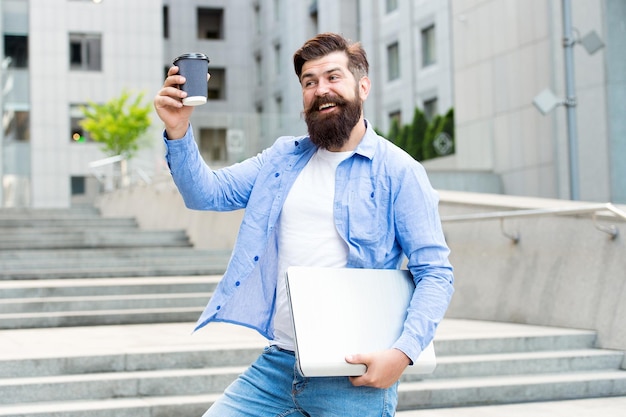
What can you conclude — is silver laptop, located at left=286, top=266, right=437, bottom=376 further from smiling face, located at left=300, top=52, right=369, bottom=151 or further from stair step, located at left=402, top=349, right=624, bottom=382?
stair step, located at left=402, top=349, right=624, bottom=382

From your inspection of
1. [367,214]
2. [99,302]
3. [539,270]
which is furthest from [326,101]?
[99,302]

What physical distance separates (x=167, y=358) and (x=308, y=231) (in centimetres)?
436

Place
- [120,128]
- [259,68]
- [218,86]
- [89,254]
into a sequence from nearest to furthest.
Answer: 1. [89,254]
2. [120,128]
3. [259,68]
4. [218,86]

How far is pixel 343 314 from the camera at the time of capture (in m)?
2.79

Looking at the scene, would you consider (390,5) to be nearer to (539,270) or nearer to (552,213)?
(539,270)

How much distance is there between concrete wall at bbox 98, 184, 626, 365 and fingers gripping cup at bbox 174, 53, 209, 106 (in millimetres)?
6084

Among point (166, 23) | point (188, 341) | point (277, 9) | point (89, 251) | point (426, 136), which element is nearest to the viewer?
point (188, 341)

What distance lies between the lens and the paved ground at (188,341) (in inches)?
269

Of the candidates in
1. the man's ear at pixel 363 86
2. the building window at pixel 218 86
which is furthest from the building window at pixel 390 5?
the man's ear at pixel 363 86

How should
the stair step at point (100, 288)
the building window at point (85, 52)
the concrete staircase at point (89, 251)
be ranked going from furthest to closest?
1. the building window at point (85, 52)
2. the concrete staircase at point (89, 251)
3. the stair step at point (100, 288)

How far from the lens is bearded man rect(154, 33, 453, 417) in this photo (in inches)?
114

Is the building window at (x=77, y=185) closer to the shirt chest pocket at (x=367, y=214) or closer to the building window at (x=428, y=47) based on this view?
the building window at (x=428, y=47)

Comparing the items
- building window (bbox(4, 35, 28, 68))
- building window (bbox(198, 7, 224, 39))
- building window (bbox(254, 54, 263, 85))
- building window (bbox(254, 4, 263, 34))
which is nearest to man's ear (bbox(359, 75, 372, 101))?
building window (bbox(4, 35, 28, 68))

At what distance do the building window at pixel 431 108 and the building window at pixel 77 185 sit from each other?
1565cm
